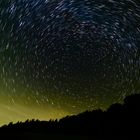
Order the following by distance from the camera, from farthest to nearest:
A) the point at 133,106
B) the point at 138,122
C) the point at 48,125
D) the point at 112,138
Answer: the point at 48,125 → the point at 133,106 → the point at 138,122 → the point at 112,138

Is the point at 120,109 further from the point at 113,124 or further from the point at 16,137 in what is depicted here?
the point at 16,137

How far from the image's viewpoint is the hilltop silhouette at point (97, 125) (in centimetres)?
2527

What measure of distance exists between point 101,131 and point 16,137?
7.30 m

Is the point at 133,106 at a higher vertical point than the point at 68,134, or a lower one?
higher

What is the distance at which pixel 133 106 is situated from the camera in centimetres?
3017

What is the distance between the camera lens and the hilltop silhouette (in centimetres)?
2527

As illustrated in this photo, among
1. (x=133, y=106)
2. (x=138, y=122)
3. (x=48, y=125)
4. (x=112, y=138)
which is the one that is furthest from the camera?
(x=48, y=125)

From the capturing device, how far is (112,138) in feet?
76.4

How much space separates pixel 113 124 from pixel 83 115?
5883 millimetres

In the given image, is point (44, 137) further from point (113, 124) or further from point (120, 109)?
point (120, 109)

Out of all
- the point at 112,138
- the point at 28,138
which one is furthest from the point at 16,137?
the point at 112,138

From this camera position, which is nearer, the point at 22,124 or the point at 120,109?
the point at 120,109

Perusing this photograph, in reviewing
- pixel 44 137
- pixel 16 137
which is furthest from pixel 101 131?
pixel 16 137

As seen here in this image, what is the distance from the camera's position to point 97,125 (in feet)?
93.3
